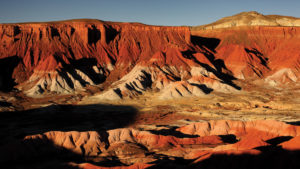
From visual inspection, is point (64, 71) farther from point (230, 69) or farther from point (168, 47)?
point (230, 69)

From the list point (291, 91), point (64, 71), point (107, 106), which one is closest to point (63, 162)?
point (107, 106)

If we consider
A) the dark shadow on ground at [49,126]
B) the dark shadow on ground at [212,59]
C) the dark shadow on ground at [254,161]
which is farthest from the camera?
the dark shadow on ground at [212,59]

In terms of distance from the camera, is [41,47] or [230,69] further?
[230,69]

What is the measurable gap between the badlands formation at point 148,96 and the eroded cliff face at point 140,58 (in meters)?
0.43

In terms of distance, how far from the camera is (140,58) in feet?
348

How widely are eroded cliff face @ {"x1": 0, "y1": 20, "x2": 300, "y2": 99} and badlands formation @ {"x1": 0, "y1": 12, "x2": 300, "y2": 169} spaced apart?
0.43m

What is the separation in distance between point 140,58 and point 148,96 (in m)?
30.9

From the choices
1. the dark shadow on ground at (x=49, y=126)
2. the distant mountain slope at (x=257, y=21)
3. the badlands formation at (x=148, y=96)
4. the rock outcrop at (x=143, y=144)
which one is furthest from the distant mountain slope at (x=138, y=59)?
the rock outcrop at (x=143, y=144)

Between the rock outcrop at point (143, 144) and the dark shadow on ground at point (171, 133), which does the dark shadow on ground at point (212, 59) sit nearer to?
the rock outcrop at point (143, 144)

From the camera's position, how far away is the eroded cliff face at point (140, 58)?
85125 mm

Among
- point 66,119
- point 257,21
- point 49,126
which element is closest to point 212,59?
point 257,21

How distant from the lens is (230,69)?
4149 inches

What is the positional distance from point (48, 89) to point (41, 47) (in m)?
23.2

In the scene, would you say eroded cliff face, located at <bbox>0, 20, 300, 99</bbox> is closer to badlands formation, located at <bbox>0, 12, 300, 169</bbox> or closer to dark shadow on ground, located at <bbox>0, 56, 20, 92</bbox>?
dark shadow on ground, located at <bbox>0, 56, 20, 92</bbox>
